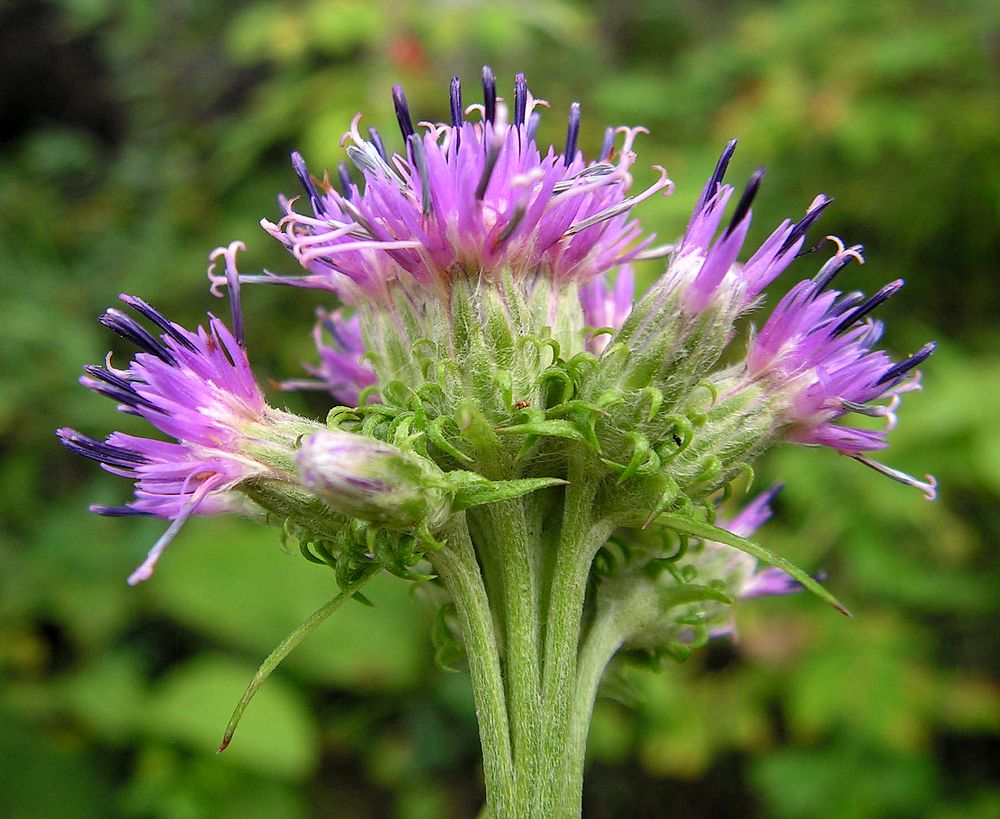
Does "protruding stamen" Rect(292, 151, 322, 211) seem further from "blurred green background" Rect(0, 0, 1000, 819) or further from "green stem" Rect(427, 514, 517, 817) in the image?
"blurred green background" Rect(0, 0, 1000, 819)

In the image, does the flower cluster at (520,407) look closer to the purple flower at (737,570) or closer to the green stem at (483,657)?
the green stem at (483,657)

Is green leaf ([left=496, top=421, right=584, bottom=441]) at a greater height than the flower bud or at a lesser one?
greater

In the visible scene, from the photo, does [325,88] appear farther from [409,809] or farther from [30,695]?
[409,809]

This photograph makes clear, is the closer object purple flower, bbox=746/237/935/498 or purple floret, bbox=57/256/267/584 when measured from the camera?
purple floret, bbox=57/256/267/584

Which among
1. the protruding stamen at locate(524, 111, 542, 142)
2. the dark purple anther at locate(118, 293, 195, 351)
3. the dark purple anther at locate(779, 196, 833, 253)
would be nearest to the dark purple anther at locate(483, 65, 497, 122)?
the protruding stamen at locate(524, 111, 542, 142)

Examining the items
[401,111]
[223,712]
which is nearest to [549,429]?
[401,111]

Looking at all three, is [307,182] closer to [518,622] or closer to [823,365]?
[518,622]
